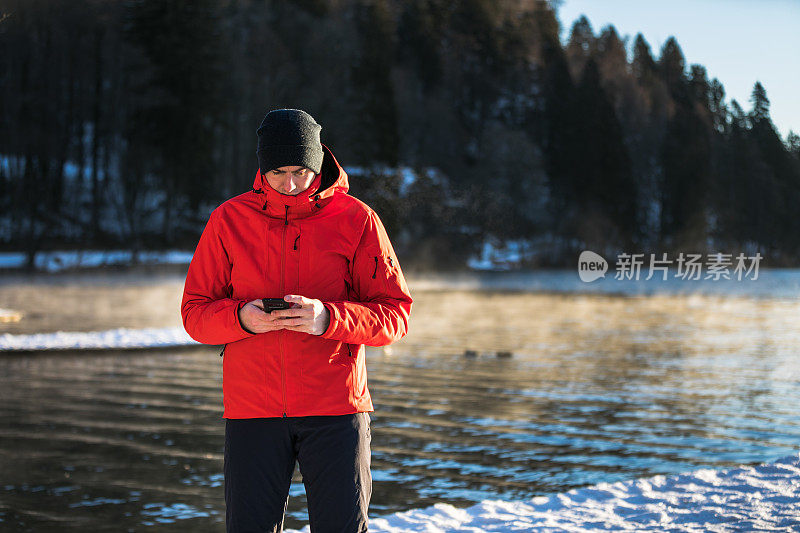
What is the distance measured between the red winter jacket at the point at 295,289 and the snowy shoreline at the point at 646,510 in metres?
2.36

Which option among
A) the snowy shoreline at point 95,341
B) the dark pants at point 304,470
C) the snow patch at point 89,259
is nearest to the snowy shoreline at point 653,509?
the dark pants at point 304,470

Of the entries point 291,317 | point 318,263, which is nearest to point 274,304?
point 291,317

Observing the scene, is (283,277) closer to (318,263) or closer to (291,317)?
(318,263)

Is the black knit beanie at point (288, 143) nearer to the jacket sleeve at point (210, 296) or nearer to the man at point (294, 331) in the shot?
the man at point (294, 331)

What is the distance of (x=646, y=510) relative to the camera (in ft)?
18.2

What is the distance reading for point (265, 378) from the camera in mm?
3076

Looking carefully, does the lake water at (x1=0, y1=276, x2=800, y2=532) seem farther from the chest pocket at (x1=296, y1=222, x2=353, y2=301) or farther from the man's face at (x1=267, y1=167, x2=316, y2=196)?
the man's face at (x1=267, y1=167, x2=316, y2=196)

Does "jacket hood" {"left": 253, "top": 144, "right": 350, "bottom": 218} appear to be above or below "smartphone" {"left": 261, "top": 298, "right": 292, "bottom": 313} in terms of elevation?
above

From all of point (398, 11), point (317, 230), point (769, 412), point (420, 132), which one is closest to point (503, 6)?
point (398, 11)

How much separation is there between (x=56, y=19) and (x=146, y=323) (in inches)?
1221

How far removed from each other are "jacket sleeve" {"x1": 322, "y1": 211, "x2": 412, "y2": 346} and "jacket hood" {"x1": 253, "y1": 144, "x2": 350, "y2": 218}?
0.55 ft

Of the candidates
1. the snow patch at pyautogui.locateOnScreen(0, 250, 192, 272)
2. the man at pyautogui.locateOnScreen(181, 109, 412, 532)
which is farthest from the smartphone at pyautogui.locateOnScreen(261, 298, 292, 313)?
the snow patch at pyautogui.locateOnScreen(0, 250, 192, 272)

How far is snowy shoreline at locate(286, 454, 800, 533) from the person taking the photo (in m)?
5.14

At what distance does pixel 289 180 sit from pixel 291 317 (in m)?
0.49
